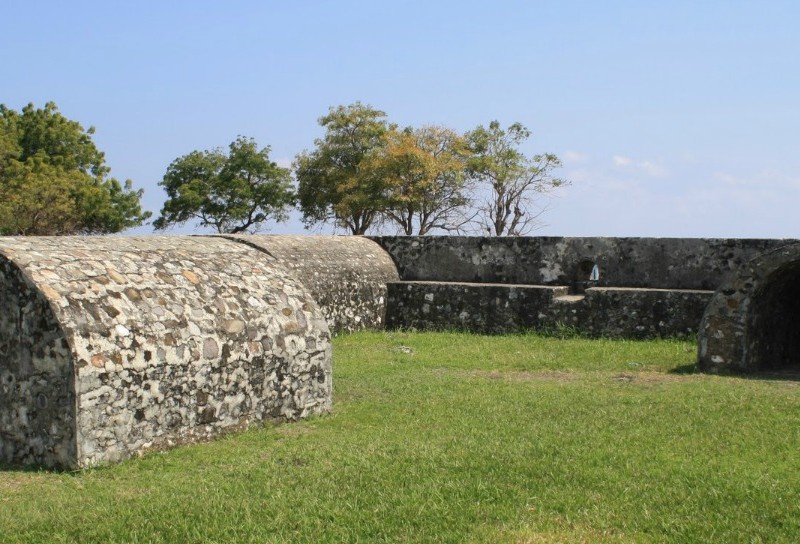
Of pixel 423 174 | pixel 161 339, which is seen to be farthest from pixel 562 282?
pixel 423 174

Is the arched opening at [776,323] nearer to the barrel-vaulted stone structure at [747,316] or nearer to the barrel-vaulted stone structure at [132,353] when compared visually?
the barrel-vaulted stone structure at [747,316]

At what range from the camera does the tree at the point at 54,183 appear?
40094 mm

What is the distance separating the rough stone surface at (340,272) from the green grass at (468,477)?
521cm

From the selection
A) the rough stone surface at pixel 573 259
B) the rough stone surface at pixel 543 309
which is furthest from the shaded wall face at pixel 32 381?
the rough stone surface at pixel 573 259

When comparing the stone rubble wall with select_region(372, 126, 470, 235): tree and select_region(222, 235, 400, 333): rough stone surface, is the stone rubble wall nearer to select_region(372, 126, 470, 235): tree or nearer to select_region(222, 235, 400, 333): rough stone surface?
select_region(222, 235, 400, 333): rough stone surface

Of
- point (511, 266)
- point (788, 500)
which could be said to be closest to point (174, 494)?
point (788, 500)

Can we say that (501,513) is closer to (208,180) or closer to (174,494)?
(174,494)

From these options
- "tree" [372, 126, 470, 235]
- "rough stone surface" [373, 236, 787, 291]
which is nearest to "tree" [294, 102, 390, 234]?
"tree" [372, 126, 470, 235]

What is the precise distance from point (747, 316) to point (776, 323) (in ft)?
4.46

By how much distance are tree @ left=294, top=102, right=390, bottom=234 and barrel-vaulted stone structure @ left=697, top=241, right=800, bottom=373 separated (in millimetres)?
33732

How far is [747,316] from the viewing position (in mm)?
11742

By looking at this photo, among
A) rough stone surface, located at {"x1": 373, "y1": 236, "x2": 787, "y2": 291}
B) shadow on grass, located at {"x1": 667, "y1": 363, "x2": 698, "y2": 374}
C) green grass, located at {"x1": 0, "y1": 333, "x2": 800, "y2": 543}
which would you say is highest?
rough stone surface, located at {"x1": 373, "y1": 236, "x2": 787, "y2": 291}

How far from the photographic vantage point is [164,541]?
18.3ft

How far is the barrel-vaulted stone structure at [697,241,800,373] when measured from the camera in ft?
37.9
